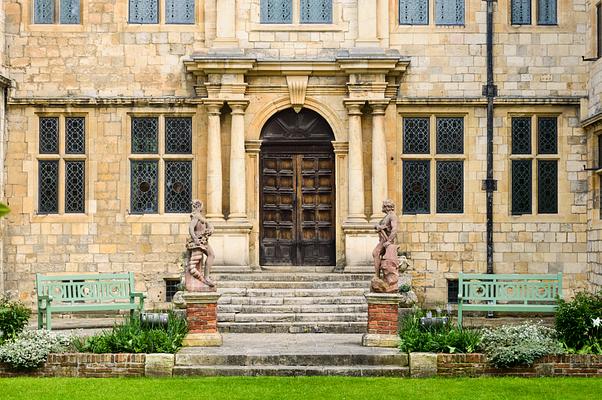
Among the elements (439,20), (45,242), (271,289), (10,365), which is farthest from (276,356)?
(439,20)

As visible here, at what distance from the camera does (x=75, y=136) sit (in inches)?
799

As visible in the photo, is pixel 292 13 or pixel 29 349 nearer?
pixel 29 349

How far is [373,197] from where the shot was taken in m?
19.9

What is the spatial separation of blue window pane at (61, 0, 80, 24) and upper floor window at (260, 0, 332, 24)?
3625 mm

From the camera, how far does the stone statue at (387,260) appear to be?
14922 mm

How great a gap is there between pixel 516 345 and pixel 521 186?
7.54 metres

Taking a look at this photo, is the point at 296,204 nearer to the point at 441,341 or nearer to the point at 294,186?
the point at 294,186

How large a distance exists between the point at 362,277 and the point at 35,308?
6.40 m

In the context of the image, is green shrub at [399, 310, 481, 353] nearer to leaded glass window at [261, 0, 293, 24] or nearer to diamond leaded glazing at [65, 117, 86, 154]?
leaded glass window at [261, 0, 293, 24]

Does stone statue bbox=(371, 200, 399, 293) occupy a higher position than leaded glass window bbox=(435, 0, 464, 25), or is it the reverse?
leaded glass window bbox=(435, 0, 464, 25)

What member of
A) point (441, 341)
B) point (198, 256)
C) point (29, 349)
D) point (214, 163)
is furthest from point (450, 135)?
point (29, 349)

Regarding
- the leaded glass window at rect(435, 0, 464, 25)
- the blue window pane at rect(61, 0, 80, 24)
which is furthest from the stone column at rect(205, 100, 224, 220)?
the leaded glass window at rect(435, 0, 464, 25)

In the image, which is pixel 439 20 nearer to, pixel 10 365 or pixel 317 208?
pixel 317 208

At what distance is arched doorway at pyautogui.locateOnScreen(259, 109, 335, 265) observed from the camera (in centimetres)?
2028
